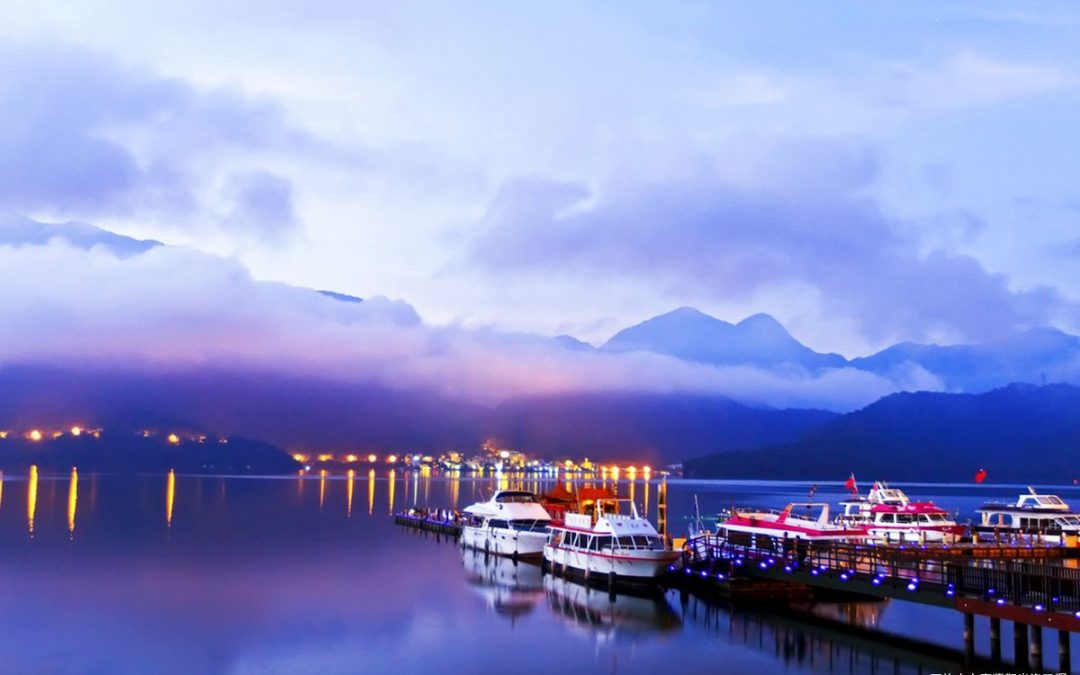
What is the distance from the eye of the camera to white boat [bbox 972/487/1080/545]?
60.4 meters

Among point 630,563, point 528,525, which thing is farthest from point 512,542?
point 630,563

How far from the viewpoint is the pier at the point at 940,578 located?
30641mm

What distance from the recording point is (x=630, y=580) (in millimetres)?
51094

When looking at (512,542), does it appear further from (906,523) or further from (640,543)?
(906,523)

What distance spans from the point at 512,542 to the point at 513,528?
45.5 inches

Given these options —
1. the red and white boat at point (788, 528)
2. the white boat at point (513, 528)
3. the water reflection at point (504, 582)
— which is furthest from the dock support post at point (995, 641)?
the white boat at point (513, 528)

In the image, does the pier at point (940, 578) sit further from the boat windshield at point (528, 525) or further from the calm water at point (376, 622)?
the boat windshield at point (528, 525)

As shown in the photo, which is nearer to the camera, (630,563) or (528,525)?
(630,563)

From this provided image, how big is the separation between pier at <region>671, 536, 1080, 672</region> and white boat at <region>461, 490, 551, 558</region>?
569 inches

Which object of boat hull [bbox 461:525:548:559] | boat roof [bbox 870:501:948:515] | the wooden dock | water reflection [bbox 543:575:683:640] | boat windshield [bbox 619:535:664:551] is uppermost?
boat roof [bbox 870:501:948:515]

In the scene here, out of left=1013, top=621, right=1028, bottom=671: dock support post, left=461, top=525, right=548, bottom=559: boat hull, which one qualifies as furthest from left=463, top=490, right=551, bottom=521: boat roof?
left=1013, top=621, right=1028, bottom=671: dock support post

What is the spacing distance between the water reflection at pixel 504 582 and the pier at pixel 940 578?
8419 millimetres

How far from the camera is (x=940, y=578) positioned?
37.1 meters

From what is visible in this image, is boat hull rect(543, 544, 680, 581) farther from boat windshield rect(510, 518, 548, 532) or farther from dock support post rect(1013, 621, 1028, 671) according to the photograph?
dock support post rect(1013, 621, 1028, 671)
